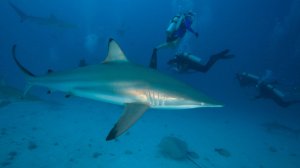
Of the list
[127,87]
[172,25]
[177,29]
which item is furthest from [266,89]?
Answer: [127,87]

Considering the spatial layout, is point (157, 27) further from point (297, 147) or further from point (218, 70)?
point (297, 147)

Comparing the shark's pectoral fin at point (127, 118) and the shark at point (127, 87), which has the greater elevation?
the shark at point (127, 87)

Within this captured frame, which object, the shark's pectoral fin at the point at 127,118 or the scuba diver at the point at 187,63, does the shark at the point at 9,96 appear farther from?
the shark's pectoral fin at the point at 127,118

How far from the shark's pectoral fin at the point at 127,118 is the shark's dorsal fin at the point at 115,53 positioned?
3.75 feet

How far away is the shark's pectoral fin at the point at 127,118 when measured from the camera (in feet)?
10.8

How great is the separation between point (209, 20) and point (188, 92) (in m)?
117

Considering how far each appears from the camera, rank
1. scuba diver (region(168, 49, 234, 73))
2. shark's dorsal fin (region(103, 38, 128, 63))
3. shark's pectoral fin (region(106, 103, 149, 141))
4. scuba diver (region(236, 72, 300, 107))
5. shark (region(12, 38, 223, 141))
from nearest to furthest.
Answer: shark's pectoral fin (region(106, 103, 149, 141))
shark (region(12, 38, 223, 141))
shark's dorsal fin (region(103, 38, 128, 63))
scuba diver (region(168, 49, 234, 73))
scuba diver (region(236, 72, 300, 107))

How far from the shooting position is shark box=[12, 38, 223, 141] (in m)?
3.84

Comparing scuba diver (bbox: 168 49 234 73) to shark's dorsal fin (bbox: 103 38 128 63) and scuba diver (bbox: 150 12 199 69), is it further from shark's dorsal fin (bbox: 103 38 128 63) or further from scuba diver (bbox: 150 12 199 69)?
shark's dorsal fin (bbox: 103 38 128 63)

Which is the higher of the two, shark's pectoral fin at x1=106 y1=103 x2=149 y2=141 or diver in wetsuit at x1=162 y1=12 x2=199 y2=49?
diver in wetsuit at x1=162 y1=12 x2=199 y2=49

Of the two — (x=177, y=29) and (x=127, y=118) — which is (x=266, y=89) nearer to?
(x=177, y=29)

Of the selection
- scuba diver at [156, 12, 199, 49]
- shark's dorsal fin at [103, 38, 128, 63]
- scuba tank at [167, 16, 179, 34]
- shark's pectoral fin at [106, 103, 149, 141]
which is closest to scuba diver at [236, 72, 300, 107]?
scuba diver at [156, 12, 199, 49]

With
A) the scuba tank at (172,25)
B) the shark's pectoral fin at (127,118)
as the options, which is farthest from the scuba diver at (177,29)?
the shark's pectoral fin at (127,118)

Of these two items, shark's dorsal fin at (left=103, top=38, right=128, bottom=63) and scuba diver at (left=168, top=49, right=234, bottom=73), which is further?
scuba diver at (left=168, top=49, right=234, bottom=73)
